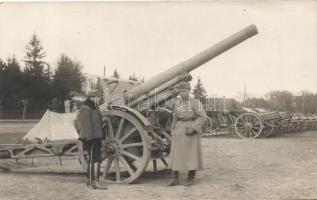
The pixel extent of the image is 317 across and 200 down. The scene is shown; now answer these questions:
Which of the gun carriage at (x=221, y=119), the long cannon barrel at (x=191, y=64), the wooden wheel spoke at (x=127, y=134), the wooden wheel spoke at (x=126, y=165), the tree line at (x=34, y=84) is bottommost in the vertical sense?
the wooden wheel spoke at (x=126, y=165)

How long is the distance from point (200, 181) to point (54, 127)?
5.94 meters

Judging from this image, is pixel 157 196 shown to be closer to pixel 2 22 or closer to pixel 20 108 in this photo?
pixel 2 22

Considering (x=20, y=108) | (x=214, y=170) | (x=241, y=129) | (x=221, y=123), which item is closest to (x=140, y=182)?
(x=214, y=170)

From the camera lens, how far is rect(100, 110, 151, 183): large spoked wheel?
8078mm

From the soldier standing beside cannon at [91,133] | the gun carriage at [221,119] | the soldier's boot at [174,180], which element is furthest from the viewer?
the gun carriage at [221,119]

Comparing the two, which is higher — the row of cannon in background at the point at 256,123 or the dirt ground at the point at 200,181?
the row of cannon in background at the point at 256,123

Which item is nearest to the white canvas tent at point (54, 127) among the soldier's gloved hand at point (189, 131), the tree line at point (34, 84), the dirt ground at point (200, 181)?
the dirt ground at point (200, 181)

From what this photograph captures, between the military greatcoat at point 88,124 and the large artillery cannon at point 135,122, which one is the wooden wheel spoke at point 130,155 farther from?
the military greatcoat at point 88,124

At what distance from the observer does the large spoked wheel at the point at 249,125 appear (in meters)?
18.9

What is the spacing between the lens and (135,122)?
26.4 ft

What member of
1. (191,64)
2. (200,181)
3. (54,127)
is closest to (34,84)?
(54,127)

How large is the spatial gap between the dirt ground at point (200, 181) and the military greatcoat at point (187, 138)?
37cm

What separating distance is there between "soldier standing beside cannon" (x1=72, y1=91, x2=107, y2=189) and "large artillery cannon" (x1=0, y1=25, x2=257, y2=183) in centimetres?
50

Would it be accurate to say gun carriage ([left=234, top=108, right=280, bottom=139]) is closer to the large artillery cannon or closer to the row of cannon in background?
the row of cannon in background
